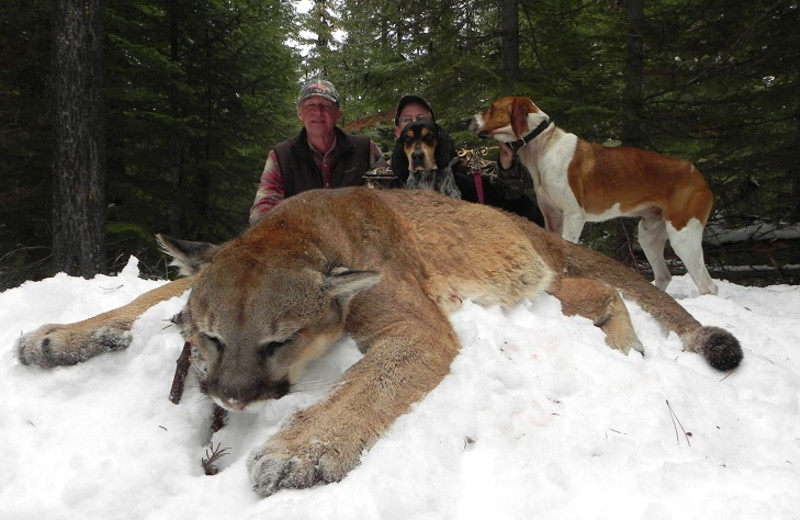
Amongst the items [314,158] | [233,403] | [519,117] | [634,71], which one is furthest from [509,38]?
[233,403]

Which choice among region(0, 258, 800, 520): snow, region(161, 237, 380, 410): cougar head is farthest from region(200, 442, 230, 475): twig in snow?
region(161, 237, 380, 410): cougar head

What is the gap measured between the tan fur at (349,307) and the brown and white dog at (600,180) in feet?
10.1

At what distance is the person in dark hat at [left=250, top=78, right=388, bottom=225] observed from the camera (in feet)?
23.1

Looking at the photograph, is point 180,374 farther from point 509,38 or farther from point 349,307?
point 509,38

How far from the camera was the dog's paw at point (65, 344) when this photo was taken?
3.01 metres

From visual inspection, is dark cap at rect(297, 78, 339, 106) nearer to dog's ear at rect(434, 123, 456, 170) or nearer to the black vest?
the black vest

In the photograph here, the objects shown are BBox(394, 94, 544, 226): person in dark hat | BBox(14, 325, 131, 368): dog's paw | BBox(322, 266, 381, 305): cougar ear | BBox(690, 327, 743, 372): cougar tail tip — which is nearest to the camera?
BBox(322, 266, 381, 305): cougar ear

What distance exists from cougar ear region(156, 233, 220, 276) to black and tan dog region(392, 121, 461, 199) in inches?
154

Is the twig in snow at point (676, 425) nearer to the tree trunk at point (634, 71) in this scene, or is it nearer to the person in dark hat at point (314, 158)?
the person in dark hat at point (314, 158)

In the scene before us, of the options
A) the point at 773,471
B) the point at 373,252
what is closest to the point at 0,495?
the point at 373,252

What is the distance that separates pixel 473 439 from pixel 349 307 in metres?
0.99

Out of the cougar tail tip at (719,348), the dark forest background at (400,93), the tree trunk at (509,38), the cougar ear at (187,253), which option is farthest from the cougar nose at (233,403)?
the tree trunk at (509,38)

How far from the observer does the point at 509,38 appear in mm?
10328

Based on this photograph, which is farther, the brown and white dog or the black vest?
the brown and white dog
